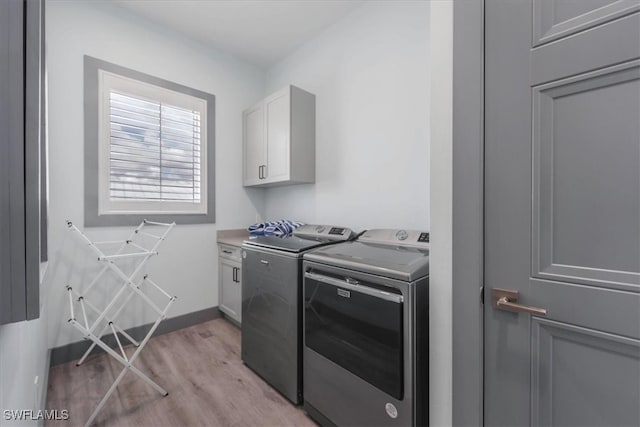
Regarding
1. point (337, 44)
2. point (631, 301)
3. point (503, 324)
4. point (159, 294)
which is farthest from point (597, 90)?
point (159, 294)

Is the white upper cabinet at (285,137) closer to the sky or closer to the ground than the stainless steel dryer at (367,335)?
closer to the sky

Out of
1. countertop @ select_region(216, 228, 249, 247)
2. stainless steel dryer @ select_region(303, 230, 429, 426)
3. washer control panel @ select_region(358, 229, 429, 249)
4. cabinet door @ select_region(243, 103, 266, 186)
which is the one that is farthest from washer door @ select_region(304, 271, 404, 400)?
cabinet door @ select_region(243, 103, 266, 186)

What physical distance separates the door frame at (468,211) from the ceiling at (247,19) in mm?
1624

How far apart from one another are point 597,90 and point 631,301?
636 mm

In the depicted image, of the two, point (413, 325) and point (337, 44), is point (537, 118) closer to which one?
point (413, 325)

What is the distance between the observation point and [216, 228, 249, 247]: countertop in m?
2.68

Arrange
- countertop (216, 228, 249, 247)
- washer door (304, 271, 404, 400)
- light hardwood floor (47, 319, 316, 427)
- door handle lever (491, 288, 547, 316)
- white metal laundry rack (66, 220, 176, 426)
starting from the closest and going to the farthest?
door handle lever (491, 288, 547, 316), washer door (304, 271, 404, 400), light hardwood floor (47, 319, 316, 427), white metal laundry rack (66, 220, 176, 426), countertop (216, 228, 249, 247)

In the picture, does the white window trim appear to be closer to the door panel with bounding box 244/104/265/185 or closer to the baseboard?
the door panel with bounding box 244/104/265/185

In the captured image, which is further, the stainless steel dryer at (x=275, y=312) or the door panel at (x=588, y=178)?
the stainless steel dryer at (x=275, y=312)

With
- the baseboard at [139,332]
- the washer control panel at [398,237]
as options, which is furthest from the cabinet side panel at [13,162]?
the baseboard at [139,332]

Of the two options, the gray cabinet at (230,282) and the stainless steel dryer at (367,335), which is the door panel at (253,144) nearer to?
the gray cabinet at (230,282)

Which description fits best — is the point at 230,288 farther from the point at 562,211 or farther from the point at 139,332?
the point at 562,211

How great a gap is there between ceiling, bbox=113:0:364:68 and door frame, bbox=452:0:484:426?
5.33 feet

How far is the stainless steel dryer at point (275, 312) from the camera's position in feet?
5.37
